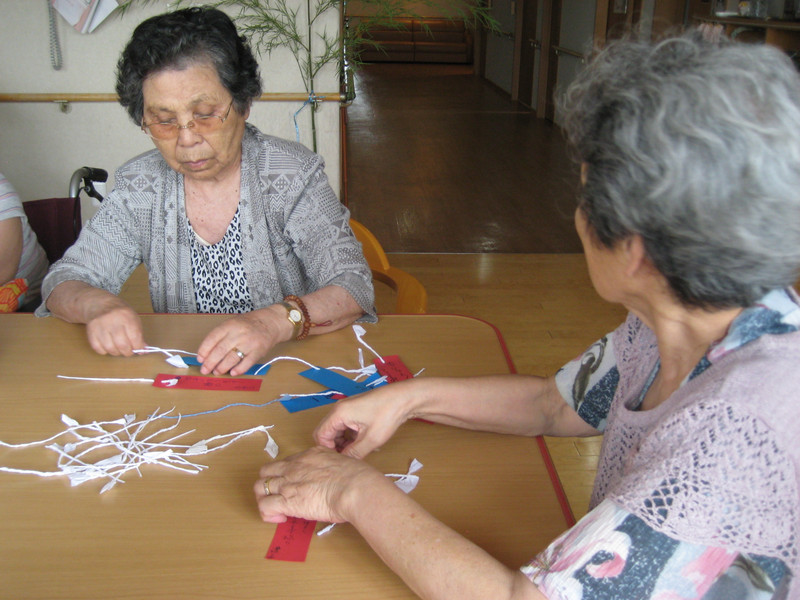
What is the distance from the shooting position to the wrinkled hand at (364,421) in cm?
119

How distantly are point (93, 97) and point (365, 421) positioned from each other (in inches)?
122

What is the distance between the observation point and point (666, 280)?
0.88 m

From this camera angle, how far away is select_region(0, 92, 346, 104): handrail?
11.9 feet

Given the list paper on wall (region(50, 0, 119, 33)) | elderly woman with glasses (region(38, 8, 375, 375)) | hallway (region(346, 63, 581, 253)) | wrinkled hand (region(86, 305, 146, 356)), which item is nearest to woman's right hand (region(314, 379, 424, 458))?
elderly woman with glasses (region(38, 8, 375, 375))

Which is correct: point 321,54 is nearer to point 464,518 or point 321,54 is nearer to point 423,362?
point 423,362

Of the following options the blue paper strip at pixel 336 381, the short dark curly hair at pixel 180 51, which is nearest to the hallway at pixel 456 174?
the short dark curly hair at pixel 180 51

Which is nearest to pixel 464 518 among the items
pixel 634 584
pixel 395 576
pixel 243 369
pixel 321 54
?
pixel 395 576

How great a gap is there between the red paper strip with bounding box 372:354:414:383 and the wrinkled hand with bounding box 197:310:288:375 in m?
0.23

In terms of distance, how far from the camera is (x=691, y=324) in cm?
95

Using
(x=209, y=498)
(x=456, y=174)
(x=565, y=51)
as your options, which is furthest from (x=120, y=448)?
(x=565, y=51)

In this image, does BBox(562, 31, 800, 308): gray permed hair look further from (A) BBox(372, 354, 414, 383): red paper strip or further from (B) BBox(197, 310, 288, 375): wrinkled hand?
(B) BBox(197, 310, 288, 375): wrinkled hand

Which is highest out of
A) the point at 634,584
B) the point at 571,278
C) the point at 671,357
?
the point at 671,357

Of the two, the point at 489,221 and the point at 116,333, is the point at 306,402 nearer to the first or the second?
the point at 116,333

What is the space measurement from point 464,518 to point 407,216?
4.39 m
